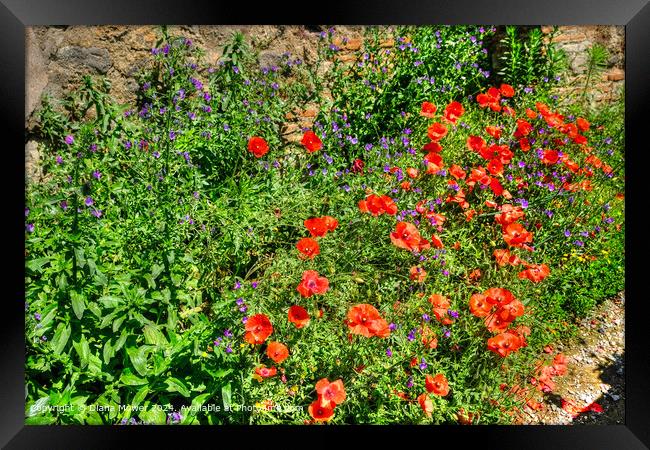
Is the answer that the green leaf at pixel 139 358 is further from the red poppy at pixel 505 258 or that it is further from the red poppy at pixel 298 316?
the red poppy at pixel 505 258

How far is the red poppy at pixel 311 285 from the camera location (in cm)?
209

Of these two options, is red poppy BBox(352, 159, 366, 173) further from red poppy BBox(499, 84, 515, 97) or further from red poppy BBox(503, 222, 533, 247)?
red poppy BBox(499, 84, 515, 97)

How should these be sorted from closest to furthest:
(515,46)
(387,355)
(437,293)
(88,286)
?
(88,286) < (387,355) < (437,293) < (515,46)

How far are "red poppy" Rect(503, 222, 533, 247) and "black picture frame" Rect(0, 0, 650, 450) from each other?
17.0 inches

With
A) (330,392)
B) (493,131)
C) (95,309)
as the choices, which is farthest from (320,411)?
(493,131)

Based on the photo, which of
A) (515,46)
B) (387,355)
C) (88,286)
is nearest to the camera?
(88,286)

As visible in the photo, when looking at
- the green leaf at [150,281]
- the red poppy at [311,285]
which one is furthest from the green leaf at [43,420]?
the red poppy at [311,285]

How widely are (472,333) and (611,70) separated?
A: 1.49m

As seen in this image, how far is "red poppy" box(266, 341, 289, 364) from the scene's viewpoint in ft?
6.93

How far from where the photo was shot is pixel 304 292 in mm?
2090

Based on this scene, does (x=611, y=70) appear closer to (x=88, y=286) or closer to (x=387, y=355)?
(x=387, y=355)
